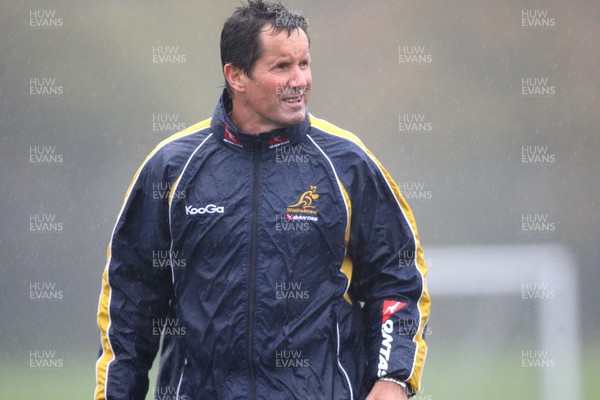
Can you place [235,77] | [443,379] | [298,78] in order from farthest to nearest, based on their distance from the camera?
[443,379] < [235,77] < [298,78]

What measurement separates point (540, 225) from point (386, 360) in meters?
6.77

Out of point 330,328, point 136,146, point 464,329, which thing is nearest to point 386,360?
point 330,328

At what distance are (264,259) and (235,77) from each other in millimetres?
577

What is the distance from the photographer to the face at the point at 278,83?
9.93 ft

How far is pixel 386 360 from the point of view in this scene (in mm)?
2980

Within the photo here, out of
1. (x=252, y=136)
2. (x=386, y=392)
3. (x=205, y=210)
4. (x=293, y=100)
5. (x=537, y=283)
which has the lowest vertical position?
(x=386, y=392)

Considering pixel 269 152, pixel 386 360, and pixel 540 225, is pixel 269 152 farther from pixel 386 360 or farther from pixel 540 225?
pixel 540 225

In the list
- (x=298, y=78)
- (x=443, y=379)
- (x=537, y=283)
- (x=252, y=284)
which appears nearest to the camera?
(x=252, y=284)

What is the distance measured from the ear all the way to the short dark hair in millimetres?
13

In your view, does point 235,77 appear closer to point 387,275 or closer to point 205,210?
point 205,210

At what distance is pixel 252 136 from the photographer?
9.92 ft

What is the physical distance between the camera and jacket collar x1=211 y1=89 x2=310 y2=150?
3029 millimetres

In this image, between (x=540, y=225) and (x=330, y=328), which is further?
(x=540, y=225)

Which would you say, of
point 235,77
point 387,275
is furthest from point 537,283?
point 235,77
